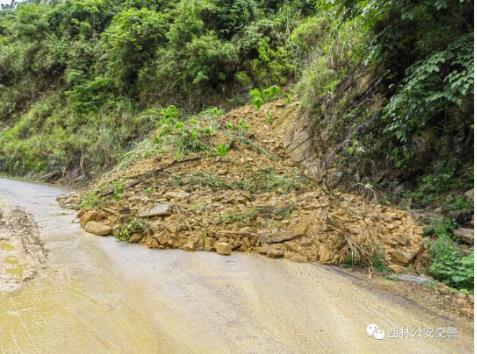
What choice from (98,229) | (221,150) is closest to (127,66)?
(221,150)

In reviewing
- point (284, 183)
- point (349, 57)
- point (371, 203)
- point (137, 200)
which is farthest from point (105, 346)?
point (349, 57)

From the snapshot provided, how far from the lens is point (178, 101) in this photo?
9891mm

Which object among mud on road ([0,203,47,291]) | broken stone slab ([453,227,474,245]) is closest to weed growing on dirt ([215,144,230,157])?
mud on road ([0,203,47,291])

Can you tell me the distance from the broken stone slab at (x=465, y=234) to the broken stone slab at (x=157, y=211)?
3287 mm

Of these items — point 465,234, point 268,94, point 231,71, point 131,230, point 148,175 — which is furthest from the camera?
point 231,71

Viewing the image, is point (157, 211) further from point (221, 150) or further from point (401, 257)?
point (401, 257)

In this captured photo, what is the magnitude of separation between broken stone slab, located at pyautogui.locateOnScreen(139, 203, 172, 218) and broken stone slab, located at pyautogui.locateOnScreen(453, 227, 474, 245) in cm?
329

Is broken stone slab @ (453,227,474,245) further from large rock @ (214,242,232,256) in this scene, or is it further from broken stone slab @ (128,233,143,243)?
broken stone slab @ (128,233,143,243)

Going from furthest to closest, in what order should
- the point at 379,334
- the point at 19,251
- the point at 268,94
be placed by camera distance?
the point at 268,94 → the point at 19,251 → the point at 379,334

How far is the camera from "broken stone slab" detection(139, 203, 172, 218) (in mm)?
3811

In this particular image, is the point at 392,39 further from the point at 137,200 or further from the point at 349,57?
the point at 137,200

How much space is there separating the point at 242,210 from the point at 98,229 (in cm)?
177

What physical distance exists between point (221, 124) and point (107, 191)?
9.89 ft

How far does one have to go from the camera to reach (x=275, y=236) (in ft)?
11.0
